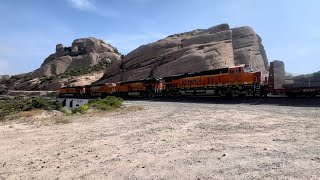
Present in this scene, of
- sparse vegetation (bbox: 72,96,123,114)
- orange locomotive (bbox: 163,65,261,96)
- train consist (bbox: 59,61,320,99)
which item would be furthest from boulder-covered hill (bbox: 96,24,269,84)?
sparse vegetation (bbox: 72,96,123,114)

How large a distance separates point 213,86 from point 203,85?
2185 millimetres

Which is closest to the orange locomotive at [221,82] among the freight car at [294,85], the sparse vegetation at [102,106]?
the freight car at [294,85]

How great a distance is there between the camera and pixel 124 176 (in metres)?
8.99

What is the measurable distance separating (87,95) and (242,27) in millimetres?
36067

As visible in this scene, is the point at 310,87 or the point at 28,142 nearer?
the point at 28,142

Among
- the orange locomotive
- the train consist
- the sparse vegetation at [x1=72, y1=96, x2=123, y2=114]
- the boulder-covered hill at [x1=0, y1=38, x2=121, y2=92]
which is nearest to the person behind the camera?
the sparse vegetation at [x1=72, y1=96, x2=123, y2=114]

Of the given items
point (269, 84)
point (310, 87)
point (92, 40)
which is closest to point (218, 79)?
point (269, 84)

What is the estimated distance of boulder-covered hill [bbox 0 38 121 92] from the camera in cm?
11419

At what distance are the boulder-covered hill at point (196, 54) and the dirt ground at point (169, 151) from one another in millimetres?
48049

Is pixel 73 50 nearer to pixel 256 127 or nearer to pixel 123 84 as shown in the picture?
pixel 123 84

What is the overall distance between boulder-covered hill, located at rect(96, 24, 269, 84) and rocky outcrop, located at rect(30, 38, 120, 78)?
40.5 m

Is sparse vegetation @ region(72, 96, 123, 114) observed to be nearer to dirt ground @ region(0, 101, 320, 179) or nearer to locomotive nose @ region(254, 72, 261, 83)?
dirt ground @ region(0, 101, 320, 179)

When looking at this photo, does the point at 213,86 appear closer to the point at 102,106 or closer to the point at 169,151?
the point at 102,106

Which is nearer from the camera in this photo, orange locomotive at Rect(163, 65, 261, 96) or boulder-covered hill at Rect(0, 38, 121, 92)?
orange locomotive at Rect(163, 65, 261, 96)
